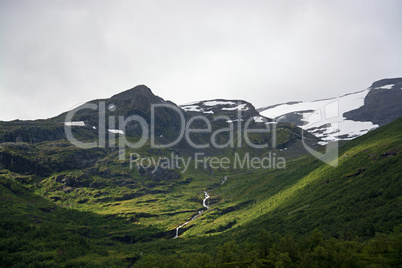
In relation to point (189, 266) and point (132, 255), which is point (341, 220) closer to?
point (189, 266)

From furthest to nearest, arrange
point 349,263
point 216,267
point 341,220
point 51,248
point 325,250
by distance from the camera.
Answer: point 341,220 → point 51,248 → point 216,267 → point 325,250 → point 349,263

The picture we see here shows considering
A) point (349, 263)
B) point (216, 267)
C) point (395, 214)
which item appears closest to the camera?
point (349, 263)

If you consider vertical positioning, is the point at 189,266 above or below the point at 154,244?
above

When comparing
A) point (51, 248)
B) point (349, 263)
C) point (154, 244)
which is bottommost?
point (154, 244)

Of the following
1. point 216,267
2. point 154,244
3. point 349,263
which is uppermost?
point 349,263

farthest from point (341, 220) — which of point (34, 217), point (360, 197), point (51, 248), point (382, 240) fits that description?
point (34, 217)

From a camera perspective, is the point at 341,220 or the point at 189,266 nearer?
the point at 189,266

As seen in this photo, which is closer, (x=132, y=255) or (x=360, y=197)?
(x=132, y=255)

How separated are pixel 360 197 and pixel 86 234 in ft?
618


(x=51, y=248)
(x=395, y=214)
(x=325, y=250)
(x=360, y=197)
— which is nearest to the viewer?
(x=325, y=250)

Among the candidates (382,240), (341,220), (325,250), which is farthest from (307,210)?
(325,250)

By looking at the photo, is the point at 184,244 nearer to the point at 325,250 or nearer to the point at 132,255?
the point at 132,255

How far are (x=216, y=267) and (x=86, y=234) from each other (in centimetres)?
12884

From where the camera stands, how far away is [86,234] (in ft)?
647
